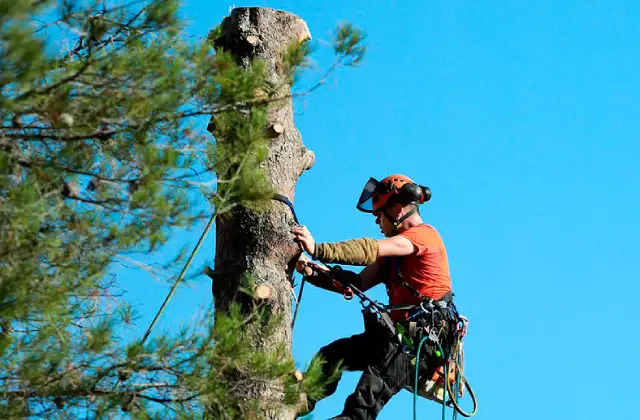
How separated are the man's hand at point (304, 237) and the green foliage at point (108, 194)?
2.47ft

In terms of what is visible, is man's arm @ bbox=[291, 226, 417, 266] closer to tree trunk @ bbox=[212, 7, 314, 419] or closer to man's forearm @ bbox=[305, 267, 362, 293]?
tree trunk @ bbox=[212, 7, 314, 419]

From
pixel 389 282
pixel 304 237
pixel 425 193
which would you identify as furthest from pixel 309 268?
pixel 425 193

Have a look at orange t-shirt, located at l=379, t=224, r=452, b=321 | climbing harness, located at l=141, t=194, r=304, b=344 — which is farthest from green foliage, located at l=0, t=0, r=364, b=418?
orange t-shirt, located at l=379, t=224, r=452, b=321

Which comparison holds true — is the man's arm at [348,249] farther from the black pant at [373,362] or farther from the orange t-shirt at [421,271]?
the black pant at [373,362]

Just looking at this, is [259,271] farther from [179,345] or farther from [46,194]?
[46,194]

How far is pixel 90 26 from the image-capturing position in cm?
464

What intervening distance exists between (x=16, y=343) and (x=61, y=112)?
3.29 feet

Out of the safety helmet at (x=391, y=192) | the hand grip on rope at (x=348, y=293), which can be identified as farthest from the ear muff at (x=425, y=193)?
the hand grip on rope at (x=348, y=293)

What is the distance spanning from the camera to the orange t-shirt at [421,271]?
21.4 ft

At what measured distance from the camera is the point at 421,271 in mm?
6562

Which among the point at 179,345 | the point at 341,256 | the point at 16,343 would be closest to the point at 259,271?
the point at 341,256

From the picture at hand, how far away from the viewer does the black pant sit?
20.2 feet

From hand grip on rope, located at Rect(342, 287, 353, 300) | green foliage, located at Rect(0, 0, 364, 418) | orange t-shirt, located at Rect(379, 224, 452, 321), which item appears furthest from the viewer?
orange t-shirt, located at Rect(379, 224, 452, 321)

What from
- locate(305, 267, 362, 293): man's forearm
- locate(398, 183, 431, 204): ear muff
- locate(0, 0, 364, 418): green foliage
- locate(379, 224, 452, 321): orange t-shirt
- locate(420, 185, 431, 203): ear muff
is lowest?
locate(0, 0, 364, 418): green foliage
